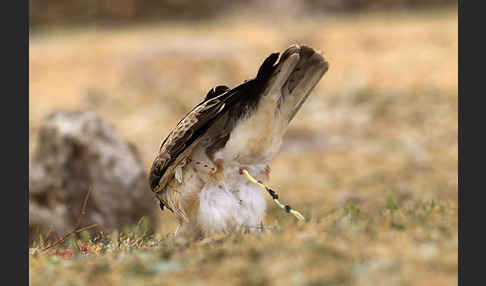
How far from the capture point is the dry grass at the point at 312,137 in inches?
87.7

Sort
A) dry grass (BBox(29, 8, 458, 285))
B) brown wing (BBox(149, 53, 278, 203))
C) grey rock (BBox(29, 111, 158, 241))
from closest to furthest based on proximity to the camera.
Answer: dry grass (BBox(29, 8, 458, 285))
brown wing (BBox(149, 53, 278, 203))
grey rock (BBox(29, 111, 158, 241))

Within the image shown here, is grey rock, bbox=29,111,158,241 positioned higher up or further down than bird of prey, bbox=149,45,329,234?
further down

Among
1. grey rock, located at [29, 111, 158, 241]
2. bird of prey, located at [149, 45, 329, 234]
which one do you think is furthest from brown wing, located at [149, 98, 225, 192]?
grey rock, located at [29, 111, 158, 241]

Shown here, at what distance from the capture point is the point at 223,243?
268 centimetres

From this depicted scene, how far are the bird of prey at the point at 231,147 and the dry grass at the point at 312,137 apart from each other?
0.26 metres

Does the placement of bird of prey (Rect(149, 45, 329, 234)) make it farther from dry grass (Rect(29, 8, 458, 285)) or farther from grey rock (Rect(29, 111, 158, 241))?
grey rock (Rect(29, 111, 158, 241))

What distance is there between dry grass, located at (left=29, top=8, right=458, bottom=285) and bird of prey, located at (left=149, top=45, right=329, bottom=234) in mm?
255

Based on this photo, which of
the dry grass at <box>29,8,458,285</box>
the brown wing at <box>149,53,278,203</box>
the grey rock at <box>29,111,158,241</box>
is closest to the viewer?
the dry grass at <box>29,8,458,285</box>

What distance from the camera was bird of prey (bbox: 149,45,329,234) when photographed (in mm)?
3082

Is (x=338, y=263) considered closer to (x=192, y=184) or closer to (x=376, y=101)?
(x=192, y=184)

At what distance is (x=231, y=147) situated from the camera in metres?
3.16

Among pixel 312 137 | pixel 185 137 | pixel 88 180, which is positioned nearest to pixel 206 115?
pixel 185 137

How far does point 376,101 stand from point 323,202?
4.08m

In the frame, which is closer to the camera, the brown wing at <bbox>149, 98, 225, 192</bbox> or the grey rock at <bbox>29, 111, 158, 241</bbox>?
the brown wing at <bbox>149, 98, 225, 192</bbox>
